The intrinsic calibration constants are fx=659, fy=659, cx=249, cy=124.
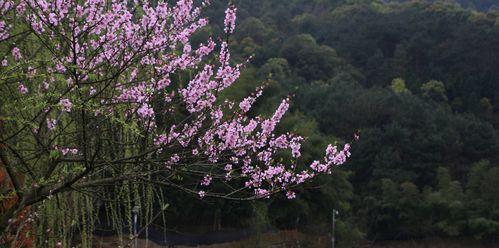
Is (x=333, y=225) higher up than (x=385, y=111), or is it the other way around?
(x=385, y=111)

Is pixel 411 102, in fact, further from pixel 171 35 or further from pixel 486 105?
pixel 171 35

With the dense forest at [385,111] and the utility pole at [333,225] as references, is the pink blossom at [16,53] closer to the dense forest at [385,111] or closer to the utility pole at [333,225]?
the dense forest at [385,111]

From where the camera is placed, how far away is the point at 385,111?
103 ft

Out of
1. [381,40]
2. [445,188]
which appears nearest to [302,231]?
[445,188]

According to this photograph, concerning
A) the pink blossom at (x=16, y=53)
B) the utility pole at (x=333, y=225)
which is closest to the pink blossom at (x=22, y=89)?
the pink blossom at (x=16, y=53)

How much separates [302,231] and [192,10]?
17.7 m

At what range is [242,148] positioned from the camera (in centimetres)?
365

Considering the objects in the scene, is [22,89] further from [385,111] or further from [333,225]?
[385,111]

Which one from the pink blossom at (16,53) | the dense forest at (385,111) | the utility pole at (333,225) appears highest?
A: the dense forest at (385,111)

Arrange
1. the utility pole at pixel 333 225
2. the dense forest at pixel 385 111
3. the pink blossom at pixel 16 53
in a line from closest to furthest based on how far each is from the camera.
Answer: the pink blossom at pixel 16 53
the utility pole at pixel 333 225
the dense forest at pixel 385 111

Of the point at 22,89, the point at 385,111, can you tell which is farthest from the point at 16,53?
the point at 385,111

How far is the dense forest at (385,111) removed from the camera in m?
21.1

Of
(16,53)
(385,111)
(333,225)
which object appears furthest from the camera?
(385,111)

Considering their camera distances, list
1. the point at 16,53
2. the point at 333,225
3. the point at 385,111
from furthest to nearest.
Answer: the point at 385,111
the point at 333,225
the point at 16,53
